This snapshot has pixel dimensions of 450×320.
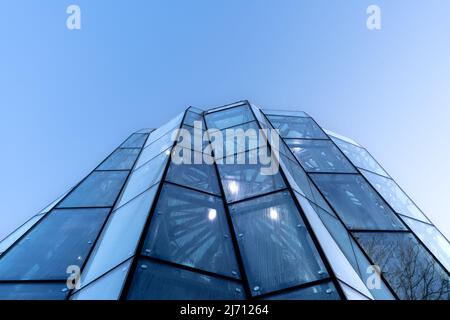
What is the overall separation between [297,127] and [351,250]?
746cm

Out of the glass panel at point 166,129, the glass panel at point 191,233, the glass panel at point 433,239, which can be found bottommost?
the glass panel at point 433,239

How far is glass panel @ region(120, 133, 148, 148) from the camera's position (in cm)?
Answer: 1342

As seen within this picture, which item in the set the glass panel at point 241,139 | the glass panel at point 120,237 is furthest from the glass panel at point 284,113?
the glass panel at point 120,237

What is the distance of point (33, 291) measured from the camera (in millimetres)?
5574

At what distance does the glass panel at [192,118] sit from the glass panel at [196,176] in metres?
3.93

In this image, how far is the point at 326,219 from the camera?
6738 millimetres

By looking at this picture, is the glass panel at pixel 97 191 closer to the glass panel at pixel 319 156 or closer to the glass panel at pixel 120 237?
the glass panel at pixel 120 237

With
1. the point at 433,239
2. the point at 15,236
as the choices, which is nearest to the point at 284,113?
the point at 433,239

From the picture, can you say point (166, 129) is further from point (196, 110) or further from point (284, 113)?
point (284, 113)

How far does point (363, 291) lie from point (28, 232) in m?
6.41

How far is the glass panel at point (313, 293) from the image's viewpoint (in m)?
4.21
